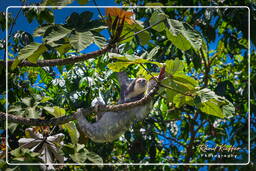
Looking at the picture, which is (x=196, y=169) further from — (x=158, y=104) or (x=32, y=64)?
(x=32, y=64)

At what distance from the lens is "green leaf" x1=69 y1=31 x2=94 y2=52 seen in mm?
1376

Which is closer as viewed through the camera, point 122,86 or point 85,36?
point 85,36

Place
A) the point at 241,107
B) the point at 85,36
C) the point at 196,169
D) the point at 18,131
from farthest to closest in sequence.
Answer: the point at 196,169 < the point at 241,107 < the point at 18,131 < the point at 85,36

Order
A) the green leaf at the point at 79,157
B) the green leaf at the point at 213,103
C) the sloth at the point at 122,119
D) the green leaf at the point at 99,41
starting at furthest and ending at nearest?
the sloth at the point at 122,119 → the green leaf at the point at 79,157 → the green leaf at the point at 213,103 → the green leaf at the point at 99,41

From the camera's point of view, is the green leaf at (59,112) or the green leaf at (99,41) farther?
the green leaf at (59,112)

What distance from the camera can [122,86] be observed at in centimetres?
201

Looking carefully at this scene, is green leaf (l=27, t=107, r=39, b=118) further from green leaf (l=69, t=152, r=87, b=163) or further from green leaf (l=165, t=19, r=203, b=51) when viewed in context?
green leaf (l=165, t=19, r=203, b=51)

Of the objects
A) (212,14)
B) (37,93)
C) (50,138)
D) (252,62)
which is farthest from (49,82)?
(252,62)

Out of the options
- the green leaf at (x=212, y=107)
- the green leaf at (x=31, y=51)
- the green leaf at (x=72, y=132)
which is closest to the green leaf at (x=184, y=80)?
the green leaf at (x=212, y=107)

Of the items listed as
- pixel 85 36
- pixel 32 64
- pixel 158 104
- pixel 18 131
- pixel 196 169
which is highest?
pixel 85 36

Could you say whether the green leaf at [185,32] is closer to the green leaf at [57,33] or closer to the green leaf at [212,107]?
the green leaf at [212,107]

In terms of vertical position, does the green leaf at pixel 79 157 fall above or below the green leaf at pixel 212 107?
below

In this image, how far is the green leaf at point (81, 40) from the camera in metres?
1.38

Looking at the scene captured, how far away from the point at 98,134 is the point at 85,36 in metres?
0.71
